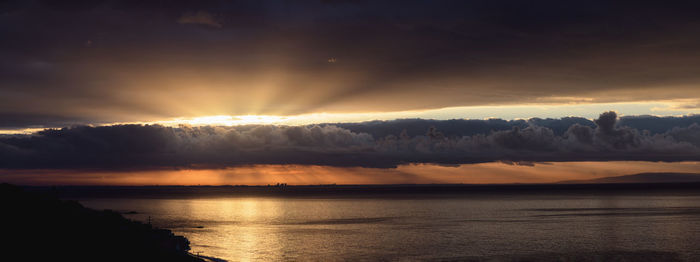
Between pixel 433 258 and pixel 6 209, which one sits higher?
pixel 6 209

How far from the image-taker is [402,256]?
7806cm

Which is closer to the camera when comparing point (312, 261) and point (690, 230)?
point (312, 261)

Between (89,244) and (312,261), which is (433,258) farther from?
(89,244)

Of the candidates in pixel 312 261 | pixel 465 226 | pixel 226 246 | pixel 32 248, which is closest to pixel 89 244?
pixel 32 248

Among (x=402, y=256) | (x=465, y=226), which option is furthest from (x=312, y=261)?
(x=465, y=226)

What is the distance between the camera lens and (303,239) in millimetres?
103375

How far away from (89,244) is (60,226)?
746 cm

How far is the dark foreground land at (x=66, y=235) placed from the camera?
4831cm

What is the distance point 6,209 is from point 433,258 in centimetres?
4980

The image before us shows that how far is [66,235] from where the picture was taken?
177ft

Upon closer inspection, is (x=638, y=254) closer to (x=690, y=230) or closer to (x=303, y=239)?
(x=690, y=230)

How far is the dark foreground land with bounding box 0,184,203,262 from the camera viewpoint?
4831 cm

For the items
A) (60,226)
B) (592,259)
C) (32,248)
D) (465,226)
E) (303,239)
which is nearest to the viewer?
(32,248)

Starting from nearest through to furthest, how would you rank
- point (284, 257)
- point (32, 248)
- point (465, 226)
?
point (32, 248)
point (284, 257)
point (465, 226)
